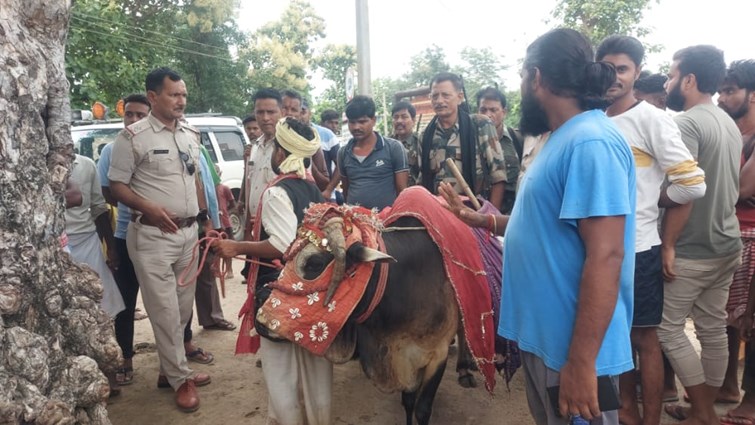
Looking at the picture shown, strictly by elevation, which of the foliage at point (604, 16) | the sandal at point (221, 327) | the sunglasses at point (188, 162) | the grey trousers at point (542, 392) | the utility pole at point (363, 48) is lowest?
the sandal at point (221, 327)

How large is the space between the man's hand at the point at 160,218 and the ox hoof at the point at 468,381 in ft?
7.59

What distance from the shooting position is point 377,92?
31.8 metres

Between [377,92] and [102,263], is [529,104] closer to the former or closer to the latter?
[102,263]

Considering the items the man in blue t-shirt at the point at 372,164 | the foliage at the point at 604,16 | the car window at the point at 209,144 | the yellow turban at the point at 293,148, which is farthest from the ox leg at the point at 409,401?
the foliage at the point at 604,16

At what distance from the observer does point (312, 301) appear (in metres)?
2.18

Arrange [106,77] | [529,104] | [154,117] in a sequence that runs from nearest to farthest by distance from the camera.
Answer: [529,104], [154,117], [106,77]

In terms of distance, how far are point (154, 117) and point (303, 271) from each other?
6.29 ft

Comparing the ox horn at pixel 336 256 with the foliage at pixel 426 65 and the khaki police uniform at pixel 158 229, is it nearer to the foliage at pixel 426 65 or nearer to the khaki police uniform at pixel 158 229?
the khaki police uniform at pixel 158 229

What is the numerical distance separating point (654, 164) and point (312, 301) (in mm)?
1840

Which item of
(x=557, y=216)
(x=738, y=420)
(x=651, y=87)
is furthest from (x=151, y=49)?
(x=738, y=420)

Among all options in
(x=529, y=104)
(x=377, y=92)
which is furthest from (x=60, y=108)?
(x=377, y=92)

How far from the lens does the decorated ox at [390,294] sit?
2182 mm

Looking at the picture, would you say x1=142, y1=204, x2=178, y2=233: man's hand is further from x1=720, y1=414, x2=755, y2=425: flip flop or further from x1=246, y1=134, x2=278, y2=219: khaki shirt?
x1=720, y1=414, x2=755, y2=425: flip flop

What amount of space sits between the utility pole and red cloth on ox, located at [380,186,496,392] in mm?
4949
